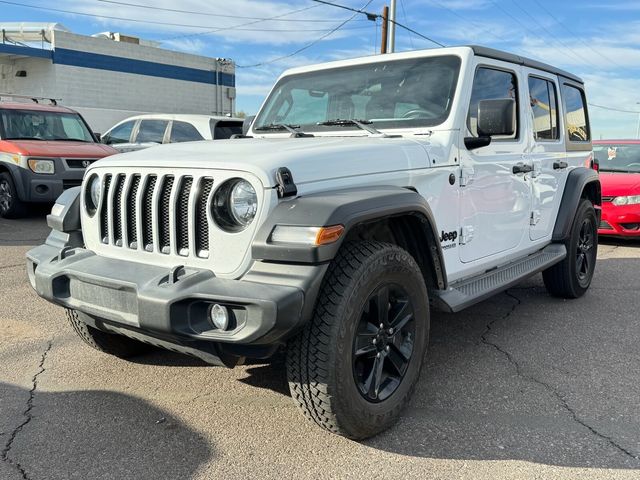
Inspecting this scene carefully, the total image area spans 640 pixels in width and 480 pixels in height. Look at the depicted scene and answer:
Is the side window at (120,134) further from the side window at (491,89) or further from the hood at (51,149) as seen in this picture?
the side window at (491,89)

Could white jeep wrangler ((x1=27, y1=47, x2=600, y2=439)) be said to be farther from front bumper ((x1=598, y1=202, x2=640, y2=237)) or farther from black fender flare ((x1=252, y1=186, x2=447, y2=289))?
front bumper ((x1=598, y1=202, x2=640, y2=237))

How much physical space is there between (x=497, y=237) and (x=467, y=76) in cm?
112

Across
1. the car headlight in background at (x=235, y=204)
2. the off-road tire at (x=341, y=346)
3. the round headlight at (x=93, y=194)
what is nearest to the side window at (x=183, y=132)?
the round headlight at (x=93, y=194)

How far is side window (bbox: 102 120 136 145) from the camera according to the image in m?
11.2

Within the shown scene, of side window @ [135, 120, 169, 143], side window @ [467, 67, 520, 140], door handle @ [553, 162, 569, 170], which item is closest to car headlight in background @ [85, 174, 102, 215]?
side window @ [467, 67, 520, 140]

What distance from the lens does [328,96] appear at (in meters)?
4.06

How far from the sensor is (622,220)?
8.14m

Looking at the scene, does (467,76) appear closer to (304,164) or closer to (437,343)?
(304,164)

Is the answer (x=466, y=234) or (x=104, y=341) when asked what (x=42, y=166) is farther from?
(x=466, y=234)

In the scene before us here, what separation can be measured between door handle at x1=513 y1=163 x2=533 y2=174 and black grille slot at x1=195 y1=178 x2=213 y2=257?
2422mm

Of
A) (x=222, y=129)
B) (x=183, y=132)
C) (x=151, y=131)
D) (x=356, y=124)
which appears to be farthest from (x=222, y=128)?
(x=356, y=124)

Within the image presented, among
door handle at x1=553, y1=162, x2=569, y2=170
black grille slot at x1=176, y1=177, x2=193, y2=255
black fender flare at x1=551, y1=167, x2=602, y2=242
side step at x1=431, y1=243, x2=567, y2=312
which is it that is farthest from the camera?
black fender flare at x1=551, y1=167, x2=602, y2=242

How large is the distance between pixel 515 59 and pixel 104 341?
11.4 ft

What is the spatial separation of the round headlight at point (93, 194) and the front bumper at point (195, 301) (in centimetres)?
49
